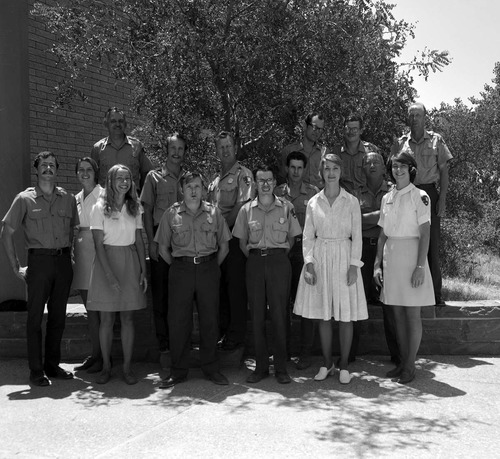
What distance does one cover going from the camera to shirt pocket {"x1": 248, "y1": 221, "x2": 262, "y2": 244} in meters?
5.73

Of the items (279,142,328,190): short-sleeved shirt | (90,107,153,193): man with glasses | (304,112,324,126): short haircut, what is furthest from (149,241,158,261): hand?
(304,112,324,126): short haircut

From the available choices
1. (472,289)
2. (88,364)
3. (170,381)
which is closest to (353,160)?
(170,381)

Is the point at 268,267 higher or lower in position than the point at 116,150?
lower

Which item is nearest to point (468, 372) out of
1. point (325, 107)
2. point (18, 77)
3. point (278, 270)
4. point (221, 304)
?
point (278, 270)

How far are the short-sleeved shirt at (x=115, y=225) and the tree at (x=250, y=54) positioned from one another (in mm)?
1707

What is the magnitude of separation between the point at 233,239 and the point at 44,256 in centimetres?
170

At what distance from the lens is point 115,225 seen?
18.7 feet

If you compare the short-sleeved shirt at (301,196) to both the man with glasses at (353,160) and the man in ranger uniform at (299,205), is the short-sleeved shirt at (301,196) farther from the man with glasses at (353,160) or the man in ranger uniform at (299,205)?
the man with glasses at (353,160)

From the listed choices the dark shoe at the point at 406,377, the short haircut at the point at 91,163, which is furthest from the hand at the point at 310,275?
the short haircut at the point at 91,163

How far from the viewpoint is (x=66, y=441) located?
4.35 metres

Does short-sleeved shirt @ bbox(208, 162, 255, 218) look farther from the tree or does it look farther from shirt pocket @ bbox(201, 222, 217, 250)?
the tree

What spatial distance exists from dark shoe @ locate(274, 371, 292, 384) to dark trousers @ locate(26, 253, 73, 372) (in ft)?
6.63

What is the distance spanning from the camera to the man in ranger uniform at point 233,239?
6.15m

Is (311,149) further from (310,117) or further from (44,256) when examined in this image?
(44,256)
